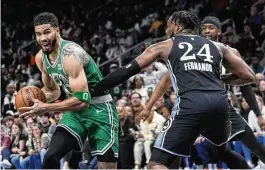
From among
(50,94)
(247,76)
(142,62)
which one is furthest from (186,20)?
(50,94)

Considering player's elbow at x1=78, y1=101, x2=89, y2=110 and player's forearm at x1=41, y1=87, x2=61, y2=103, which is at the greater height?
player's forearm at x1=41, y1=87, x2=61, y2=103

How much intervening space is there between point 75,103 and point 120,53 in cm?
1083

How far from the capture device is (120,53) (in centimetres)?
1641

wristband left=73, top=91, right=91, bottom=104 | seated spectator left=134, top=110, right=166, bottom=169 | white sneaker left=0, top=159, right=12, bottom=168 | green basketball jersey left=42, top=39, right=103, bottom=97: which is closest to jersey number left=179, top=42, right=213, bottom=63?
wristband left=73, top=91, right=91, bottom=104

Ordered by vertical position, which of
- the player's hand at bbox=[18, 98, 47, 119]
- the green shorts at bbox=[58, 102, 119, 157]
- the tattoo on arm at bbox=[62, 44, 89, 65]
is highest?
the tattoo on arm at bbox=[62, 44, 89, 65]

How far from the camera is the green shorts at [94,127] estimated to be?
600 cm

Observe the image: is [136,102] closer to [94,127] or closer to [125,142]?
[125,142]

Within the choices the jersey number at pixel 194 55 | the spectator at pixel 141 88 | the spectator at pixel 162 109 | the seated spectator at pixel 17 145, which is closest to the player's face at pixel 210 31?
the jersey number at pixel 194 55

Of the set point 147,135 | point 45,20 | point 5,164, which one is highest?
point 45,20

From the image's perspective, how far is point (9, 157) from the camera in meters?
12.0

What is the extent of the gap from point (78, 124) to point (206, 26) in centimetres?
198

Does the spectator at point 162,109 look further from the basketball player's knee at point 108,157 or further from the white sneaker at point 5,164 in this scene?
the basketball player's knee at point 108,157

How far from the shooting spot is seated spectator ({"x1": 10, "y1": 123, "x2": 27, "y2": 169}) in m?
11.8

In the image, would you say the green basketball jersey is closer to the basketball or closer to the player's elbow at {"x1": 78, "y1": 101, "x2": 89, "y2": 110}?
the basketball
